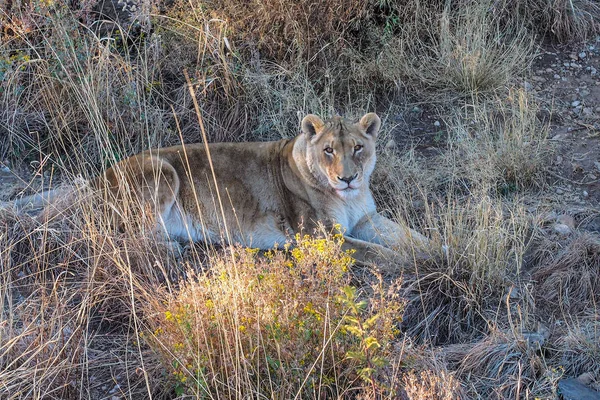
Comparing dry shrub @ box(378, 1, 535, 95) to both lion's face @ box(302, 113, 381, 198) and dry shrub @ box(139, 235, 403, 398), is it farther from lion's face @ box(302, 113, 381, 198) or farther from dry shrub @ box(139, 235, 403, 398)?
dry shrub @ box(139, 235, 403, 398)

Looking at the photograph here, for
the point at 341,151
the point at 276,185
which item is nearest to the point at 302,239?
the point at 341,151

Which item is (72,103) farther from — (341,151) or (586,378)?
(586,378)

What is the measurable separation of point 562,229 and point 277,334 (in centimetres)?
312

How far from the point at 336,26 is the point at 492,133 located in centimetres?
191

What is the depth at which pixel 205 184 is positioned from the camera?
686cm

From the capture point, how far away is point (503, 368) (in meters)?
4.90

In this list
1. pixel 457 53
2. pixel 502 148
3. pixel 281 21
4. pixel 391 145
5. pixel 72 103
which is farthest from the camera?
pixel 457 53

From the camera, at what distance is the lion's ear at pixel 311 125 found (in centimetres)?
645

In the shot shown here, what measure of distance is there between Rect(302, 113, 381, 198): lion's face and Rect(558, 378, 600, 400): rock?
7.68ft

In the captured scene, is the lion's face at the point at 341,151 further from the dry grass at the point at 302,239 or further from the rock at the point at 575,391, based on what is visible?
the rock at the point at 575,391

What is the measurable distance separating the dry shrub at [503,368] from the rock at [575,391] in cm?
6

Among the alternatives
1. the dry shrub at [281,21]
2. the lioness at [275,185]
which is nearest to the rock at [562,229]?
the lioness at [275,185]

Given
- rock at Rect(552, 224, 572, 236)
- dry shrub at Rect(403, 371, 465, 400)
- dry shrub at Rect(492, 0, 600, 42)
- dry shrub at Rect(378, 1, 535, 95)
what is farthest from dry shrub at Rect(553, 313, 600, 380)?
dry shrub at Rect(492, 0, 600, 42)

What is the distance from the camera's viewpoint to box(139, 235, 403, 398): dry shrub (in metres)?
4.16
